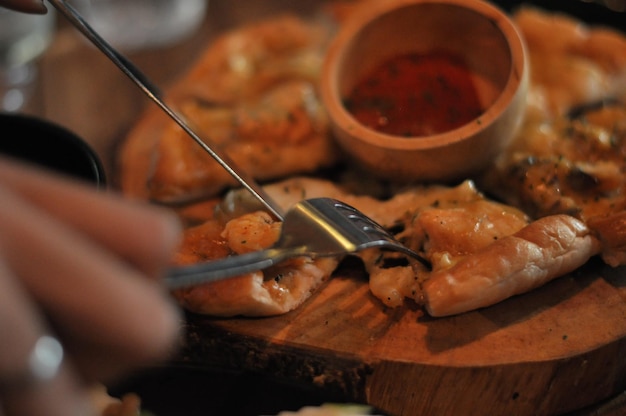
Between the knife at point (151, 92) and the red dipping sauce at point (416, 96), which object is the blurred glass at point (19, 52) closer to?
the knife at point (151, 92)

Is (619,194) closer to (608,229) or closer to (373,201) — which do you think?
(608,229)

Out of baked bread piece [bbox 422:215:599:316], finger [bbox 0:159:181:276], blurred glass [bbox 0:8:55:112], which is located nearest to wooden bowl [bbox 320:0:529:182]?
baked bread piece [bbox 422:215:599:316]

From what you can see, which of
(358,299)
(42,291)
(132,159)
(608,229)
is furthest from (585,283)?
(132,159)

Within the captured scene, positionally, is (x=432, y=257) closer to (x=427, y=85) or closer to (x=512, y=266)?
(x=512, y=266)

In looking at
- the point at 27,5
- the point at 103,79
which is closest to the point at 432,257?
the point at 27,5

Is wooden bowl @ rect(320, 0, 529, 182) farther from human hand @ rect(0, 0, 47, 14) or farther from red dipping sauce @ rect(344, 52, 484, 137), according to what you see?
human hand @ rect(0, 0, 47, 14)
